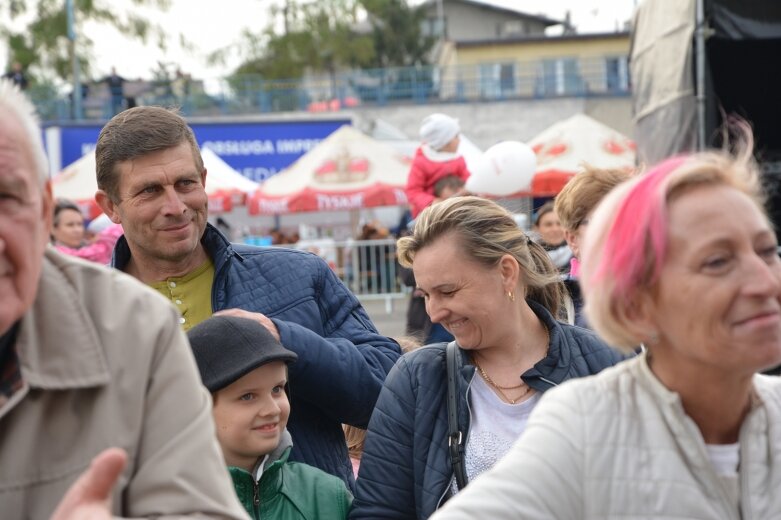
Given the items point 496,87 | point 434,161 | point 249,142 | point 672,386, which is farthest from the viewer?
point 496,87

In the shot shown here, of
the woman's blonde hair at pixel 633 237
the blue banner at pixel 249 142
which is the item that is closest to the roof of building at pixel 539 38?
the blue banner at pixel 249 142

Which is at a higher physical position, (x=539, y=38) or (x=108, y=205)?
(x=539, y=38)

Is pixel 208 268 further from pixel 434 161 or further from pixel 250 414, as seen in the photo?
pixel 434 161

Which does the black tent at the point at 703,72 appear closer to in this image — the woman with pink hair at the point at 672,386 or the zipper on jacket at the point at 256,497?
the zipper on jacket at the point at 256,497

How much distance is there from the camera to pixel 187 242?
3926 millimetres

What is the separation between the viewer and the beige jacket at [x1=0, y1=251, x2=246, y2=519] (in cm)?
186

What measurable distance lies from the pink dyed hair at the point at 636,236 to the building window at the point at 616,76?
135ft

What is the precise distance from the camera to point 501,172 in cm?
898

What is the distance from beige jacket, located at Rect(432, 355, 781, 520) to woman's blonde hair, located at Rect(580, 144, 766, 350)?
168mm

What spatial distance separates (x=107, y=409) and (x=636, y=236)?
973 mm

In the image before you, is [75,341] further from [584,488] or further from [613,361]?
[613,361]

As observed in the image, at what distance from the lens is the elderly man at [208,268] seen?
12.7ft

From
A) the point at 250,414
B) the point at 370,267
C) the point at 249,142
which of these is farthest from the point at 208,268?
the point at 249,142

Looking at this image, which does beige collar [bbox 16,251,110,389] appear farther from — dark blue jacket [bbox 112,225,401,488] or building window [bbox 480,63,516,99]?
building window [bbox 480,63,516,99]
